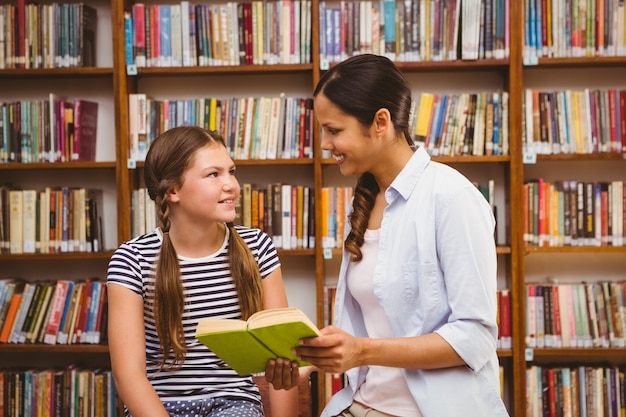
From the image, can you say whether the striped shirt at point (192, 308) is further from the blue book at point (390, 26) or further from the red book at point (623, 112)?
the red book at point (623, 112)

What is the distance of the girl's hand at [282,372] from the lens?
1.41m

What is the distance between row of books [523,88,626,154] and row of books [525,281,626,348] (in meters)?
0.59

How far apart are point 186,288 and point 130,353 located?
205 mm

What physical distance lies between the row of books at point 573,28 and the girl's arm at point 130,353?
79.8 inches

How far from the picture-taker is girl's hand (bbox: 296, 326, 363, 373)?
1.28 metres

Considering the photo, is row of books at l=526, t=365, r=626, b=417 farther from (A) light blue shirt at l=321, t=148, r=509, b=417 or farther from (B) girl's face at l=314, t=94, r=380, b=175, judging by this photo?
(B) girl's face at l=314, t=94, r=380, b=175

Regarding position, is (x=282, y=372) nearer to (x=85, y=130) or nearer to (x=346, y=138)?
(x=346, y=138)

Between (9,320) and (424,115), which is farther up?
(424,115)

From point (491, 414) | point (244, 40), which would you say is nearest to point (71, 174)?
point (244, 40)

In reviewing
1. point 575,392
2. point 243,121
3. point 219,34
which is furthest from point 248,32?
point 575,392

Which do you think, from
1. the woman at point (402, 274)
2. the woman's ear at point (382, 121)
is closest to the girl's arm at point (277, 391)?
the woman at point (402, 274)

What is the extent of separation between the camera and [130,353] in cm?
162

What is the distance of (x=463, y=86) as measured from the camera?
3.23 m

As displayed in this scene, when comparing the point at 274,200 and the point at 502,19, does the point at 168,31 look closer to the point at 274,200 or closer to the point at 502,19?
the point at 274,200
